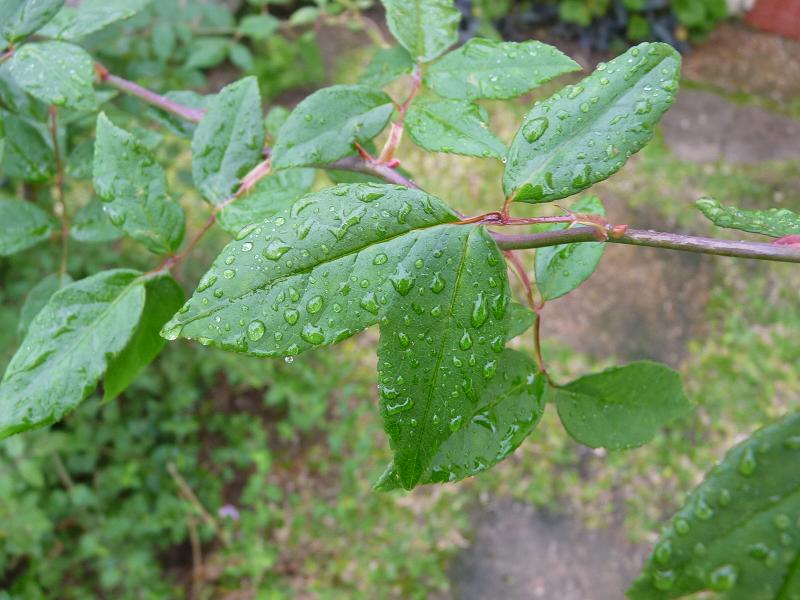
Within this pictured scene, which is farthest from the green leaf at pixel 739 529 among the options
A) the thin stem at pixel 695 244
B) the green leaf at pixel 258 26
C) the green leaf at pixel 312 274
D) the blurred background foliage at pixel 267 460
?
the green leaf at pixel 258 26

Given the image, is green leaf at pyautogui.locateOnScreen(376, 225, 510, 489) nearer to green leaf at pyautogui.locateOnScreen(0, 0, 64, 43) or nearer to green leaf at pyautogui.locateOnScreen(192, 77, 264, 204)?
green leaf at pyautogui.locateOnScreen(192, 77, 264, 204)

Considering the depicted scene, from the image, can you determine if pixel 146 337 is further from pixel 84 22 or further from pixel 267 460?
pixel 267 460

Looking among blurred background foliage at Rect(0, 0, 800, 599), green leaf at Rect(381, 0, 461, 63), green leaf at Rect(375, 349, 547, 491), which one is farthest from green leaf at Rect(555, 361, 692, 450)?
blurred background foliage at Rect(0, 0, 800, 599)

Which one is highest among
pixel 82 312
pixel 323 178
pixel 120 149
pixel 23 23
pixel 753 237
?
pixel 23 23

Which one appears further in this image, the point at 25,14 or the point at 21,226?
the point at 21,226

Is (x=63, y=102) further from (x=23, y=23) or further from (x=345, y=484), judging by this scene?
(x=345, y=484)

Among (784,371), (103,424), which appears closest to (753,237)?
(784,371)

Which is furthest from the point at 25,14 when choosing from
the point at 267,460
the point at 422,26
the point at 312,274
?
the point at 267,460

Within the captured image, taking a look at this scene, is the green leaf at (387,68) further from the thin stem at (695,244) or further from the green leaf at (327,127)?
the thin stem at (695,244)
